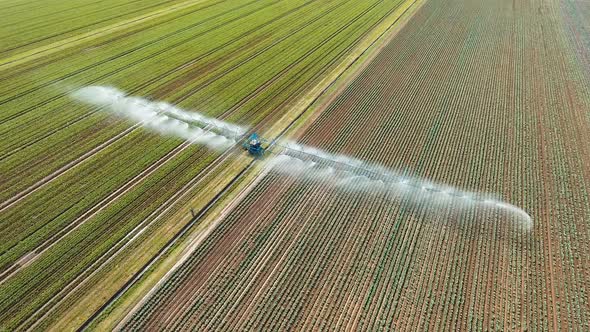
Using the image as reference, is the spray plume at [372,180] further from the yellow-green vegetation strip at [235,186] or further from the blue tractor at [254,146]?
the yellow-green vegetation strip at [235,186]

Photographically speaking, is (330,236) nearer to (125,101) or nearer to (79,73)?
(125,101)

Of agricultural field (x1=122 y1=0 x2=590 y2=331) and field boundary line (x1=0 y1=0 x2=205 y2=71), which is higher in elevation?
field boundary line (x1=0 y1=0 x2=205 y2=71)

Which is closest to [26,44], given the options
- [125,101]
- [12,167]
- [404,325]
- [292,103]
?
[125,101]

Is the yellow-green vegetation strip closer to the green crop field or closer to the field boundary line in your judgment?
the green crop field

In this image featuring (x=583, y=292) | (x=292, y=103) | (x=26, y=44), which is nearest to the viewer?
(x=583, y=292)

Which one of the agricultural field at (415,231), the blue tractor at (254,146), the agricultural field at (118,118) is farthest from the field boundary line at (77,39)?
the agricultural field at (415,231)

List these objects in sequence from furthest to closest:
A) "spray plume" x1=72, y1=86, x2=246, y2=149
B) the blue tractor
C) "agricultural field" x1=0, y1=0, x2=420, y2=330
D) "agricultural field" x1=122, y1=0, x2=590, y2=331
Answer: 1. "spray plume" x1=72, y1=86, x2=246, y2=149
2. the blue tractor
3. "agricultural field" x1=0, y1=0, x2=420, y2=330
4. "agricultural field" x1=122, y1=0, x2=590, y2=331

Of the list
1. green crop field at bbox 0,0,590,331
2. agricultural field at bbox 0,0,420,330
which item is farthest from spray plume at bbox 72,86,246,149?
agricultural field at bbox 0,0,420,330
